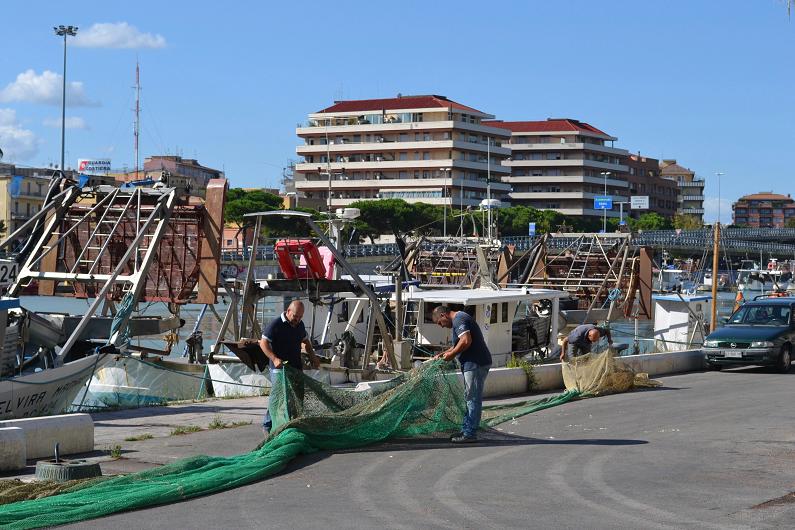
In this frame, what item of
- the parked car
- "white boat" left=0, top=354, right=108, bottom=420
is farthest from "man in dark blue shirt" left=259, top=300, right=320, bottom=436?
the parked car

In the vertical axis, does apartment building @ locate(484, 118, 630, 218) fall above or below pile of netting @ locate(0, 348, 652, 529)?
above

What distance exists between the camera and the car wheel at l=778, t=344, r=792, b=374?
2375 cm

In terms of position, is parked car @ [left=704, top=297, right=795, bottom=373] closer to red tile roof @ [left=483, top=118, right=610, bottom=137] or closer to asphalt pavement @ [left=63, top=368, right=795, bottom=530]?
asphalt pavement @ [left=63, top=368, right=795, bottom=530]

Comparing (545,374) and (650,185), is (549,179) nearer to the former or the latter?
(650,185)

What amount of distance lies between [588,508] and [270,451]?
3.62 metres

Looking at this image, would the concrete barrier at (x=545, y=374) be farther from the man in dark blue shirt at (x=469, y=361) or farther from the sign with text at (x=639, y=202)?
the sign with text at (x=639, y=202)

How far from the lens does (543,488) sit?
10281mm

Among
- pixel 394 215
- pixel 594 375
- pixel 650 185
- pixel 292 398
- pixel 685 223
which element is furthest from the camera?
pixel 650 185

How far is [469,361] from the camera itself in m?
13.1

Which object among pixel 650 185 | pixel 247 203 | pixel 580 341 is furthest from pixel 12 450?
pixel 650 185

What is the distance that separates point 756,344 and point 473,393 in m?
12.6

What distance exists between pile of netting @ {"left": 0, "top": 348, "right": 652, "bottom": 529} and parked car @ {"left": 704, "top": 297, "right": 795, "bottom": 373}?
9.38m

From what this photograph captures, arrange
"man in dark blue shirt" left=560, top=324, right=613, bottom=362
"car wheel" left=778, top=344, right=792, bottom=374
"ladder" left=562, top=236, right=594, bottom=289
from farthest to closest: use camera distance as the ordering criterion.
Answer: "ladder" left=562, top=236, right=594, bottom=289
"car wheel" left=778, top=344, right=792, bottom=374
"man in dark blue shirt" left=560, top=324, right=613, bottom=362

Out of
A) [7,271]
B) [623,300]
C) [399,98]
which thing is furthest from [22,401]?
[399,98]
